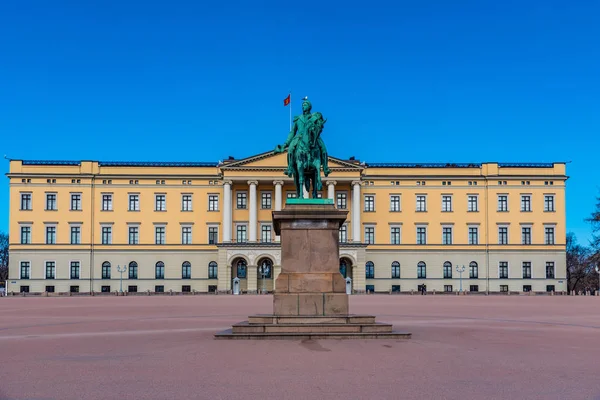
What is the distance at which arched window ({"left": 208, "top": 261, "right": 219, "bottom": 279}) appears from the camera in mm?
85438

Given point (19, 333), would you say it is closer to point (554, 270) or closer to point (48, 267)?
point (48, 267)

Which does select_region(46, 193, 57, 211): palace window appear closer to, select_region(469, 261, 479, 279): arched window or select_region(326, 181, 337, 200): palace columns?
select_region(326, 181, 337, 200): palace columns

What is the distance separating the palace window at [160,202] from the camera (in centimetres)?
8625

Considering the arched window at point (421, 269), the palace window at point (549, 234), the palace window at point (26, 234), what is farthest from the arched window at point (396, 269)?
the palace window at point (26, 234)

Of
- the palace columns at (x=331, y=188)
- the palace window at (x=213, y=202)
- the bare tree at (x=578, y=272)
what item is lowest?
the bare tree at (x=578, y=272)

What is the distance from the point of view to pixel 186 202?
86.5m

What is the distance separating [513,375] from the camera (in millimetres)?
11539

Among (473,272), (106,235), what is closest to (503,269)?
(473,272)

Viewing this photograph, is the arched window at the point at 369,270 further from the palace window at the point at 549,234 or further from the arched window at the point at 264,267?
the palace window at the point at 549,234

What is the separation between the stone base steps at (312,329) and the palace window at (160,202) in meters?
70.3

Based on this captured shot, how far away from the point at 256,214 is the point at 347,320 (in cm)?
6756

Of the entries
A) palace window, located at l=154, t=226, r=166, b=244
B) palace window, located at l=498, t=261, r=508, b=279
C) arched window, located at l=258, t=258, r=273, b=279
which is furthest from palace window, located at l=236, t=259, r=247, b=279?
palace window, located at l=498, t=261, r=508, b=279

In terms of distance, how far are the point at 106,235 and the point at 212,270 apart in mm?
12946

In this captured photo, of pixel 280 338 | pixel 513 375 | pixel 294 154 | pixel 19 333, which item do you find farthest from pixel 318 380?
pixel 19 333
